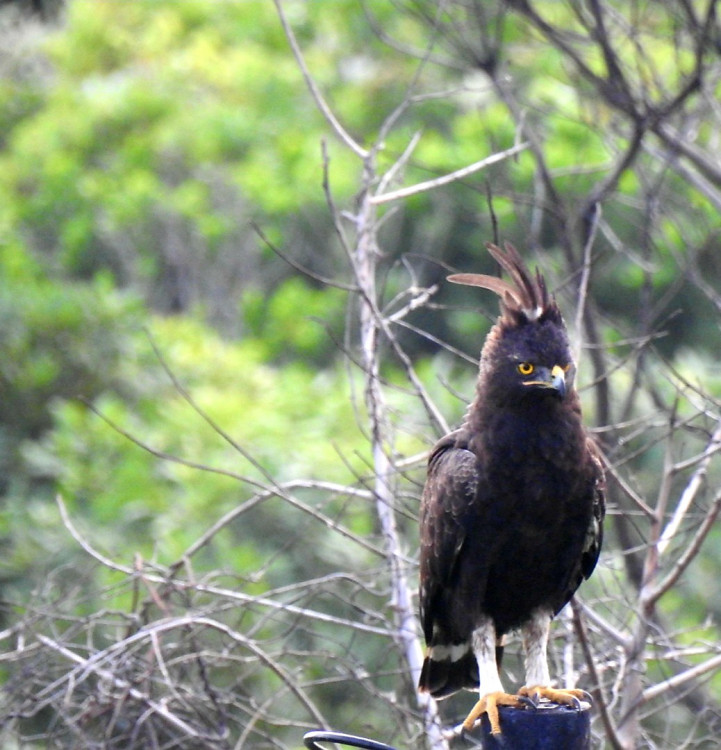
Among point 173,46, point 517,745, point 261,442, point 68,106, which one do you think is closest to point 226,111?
point 68,106

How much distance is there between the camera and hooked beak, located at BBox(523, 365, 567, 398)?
3.50 meters

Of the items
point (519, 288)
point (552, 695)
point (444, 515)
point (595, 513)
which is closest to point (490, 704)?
point (552, 695)

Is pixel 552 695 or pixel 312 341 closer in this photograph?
pixel 552 695

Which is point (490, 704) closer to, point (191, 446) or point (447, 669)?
point (447, 669)

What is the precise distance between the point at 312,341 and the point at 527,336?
829cm

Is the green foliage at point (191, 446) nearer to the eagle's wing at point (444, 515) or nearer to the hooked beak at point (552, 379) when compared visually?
the eagle's wing at point (444, 515)

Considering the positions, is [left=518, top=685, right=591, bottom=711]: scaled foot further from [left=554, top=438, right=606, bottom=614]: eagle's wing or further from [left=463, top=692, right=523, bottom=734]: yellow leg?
[left=554, top=438, right=606, bottom=614]: eagle's wing

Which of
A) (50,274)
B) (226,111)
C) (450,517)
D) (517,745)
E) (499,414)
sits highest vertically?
(226,111)

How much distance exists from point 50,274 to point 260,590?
7.07 m

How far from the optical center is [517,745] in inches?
119

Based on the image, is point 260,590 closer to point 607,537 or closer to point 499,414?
point 607,537

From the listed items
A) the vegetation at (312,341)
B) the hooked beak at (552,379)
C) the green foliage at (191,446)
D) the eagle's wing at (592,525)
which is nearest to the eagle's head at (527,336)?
the hooked beak at (552,379)

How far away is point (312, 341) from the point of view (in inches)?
465

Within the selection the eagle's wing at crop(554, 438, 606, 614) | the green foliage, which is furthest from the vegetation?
the eagle's wing at crop(554, 438, 606, 614)
